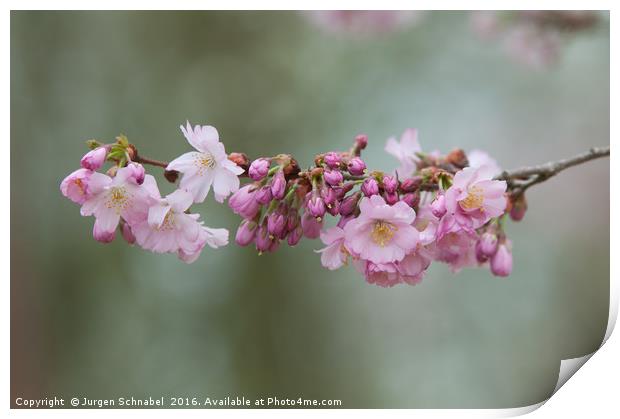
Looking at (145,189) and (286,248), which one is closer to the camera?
(145,189)

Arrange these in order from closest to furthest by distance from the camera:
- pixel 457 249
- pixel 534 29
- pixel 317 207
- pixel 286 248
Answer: pixel 317 207, pixel 457 249, pixel 534 29, pixel 286 248

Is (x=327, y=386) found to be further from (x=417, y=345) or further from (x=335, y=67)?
(x=335, y=67)

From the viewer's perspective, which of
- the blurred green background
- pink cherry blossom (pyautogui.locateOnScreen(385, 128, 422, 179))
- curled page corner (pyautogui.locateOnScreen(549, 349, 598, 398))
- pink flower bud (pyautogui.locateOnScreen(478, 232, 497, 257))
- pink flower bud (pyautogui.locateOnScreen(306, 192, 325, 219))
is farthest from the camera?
the blurred green background

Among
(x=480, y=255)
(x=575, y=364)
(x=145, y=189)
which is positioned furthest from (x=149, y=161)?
(x=575, y=364)

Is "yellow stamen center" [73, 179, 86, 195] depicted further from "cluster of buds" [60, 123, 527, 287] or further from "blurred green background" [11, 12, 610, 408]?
"blurred green background" [11, 12, 610, 408]

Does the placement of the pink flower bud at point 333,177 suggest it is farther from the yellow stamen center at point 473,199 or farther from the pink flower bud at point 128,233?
the pink flower bud at point 128,233

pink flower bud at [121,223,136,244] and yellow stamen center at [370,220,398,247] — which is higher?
yellow stamen center at [370,220,398,247]

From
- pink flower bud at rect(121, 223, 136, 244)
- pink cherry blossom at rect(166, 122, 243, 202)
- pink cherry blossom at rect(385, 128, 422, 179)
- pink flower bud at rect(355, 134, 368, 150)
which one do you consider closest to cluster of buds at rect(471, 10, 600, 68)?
pink cherry blossom at rect(385, 128, 422, 179)

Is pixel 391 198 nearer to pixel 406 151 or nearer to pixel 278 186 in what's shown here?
pixel 278 186
